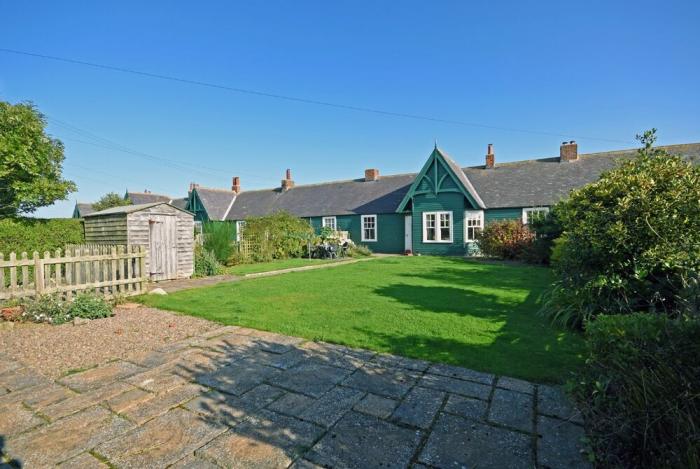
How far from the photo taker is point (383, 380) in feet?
12.5

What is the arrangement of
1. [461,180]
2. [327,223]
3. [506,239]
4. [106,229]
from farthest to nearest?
[327,223] → [461,180] → [506,239] → [106,229]

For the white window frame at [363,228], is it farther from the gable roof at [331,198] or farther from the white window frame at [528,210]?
the white window frame at [528,210]

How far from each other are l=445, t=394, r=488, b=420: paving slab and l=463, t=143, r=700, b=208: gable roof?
18.6m

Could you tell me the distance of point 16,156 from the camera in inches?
523

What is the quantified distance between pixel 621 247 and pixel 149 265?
41.1 feet

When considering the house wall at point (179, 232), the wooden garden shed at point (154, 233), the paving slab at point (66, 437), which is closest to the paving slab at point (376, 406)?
the paving slab at point (66, 437)

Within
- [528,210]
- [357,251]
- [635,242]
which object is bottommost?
[357,251]

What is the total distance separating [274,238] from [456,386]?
54.3ft

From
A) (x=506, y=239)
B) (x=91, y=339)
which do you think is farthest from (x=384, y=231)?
(x=91, y=339)

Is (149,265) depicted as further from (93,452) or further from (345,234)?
(345,234)

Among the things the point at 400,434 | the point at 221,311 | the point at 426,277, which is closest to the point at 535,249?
the point at 426,277

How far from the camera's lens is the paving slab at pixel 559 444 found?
2436mm

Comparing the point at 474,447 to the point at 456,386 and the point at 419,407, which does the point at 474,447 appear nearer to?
the point at 419,407

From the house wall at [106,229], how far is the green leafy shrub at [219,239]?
155 inches
